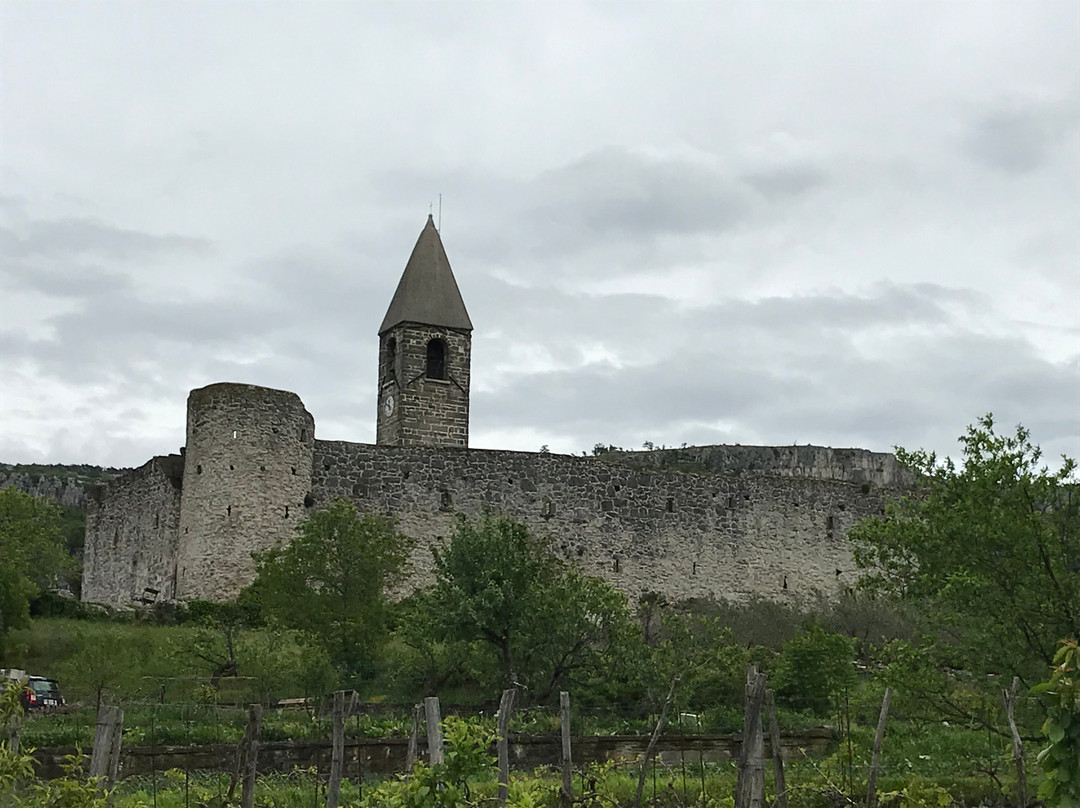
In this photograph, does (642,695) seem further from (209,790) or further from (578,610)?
(209,790)

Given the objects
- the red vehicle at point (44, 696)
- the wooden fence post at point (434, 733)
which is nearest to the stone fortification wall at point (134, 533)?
the red vehicle at point (44, 696)

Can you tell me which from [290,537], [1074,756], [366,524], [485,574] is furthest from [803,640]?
[1074,756]

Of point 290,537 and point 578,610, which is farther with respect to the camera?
point 290,537

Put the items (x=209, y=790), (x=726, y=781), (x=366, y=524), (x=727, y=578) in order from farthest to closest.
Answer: (x=727, y=578), (x=366, y=524), (x=726, y=781), (x=209, y=790)

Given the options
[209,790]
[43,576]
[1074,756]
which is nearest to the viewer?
[1074,756]

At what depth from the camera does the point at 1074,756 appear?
7.37 metres

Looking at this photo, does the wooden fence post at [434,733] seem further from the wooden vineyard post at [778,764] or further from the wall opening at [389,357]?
the wall opening at [389,357]

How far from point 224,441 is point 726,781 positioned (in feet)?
59.2

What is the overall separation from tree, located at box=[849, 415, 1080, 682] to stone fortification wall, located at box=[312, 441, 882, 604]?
16.0 m

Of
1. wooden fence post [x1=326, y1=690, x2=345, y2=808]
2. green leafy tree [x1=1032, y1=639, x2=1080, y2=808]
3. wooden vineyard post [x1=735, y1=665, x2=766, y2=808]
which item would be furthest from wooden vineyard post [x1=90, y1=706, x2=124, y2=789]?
green leafy tree [x1=1032, y1=639, x2=1080, y2=808]

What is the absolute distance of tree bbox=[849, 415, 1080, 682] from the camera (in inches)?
677

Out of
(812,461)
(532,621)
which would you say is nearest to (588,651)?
(532,621)

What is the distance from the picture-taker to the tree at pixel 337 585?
2423 cm

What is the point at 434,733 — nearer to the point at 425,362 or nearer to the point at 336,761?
the point at 336,761
